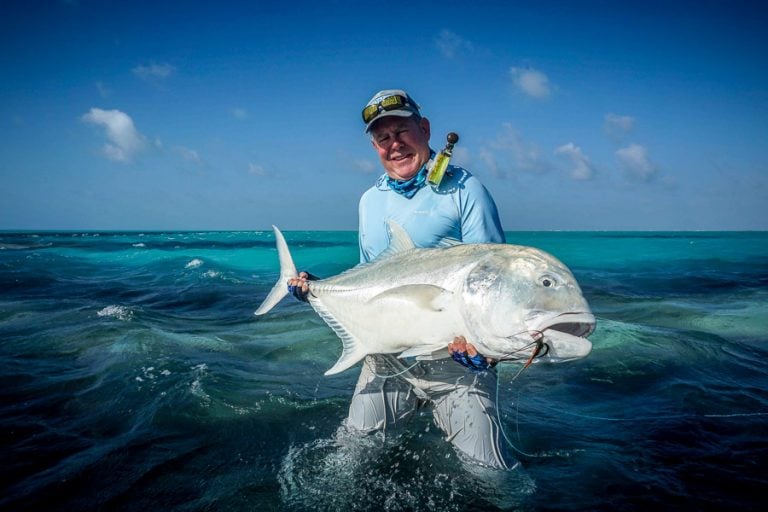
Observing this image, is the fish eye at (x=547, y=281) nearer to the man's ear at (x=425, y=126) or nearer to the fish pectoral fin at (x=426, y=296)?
the fish pectoral fin at (x=426, y=296)

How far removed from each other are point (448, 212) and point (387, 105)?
0.82 meters

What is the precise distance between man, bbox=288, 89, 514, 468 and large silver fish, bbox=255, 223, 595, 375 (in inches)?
11.0

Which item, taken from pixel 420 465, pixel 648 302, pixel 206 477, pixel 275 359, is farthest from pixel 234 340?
pixel 648 302

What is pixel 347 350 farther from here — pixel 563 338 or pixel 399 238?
pixel 563 338

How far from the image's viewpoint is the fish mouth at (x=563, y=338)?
2.02 m

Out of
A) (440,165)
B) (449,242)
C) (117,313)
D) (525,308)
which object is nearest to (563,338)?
(525,308)

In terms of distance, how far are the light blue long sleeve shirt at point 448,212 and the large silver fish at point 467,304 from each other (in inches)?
→ 8.7

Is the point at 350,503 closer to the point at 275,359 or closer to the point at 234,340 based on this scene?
the point at 275,359

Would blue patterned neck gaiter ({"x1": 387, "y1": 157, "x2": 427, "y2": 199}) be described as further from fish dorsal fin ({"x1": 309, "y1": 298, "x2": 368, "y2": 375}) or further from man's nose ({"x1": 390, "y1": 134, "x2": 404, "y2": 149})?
fish dorsal fin ({"x1": 309, "y1": 298, "x2": 368, "y2": 375})

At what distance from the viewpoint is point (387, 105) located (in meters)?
2.85

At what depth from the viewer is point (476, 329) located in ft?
7.22

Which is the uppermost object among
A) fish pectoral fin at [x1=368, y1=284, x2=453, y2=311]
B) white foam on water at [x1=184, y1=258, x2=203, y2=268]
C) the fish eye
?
the fish eye

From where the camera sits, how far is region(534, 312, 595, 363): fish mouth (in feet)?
6.63

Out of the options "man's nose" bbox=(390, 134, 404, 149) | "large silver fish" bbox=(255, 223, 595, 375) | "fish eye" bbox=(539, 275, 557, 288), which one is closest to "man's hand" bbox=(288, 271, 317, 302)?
"large silver fish" bbox=(255, 223, 595, 375)
